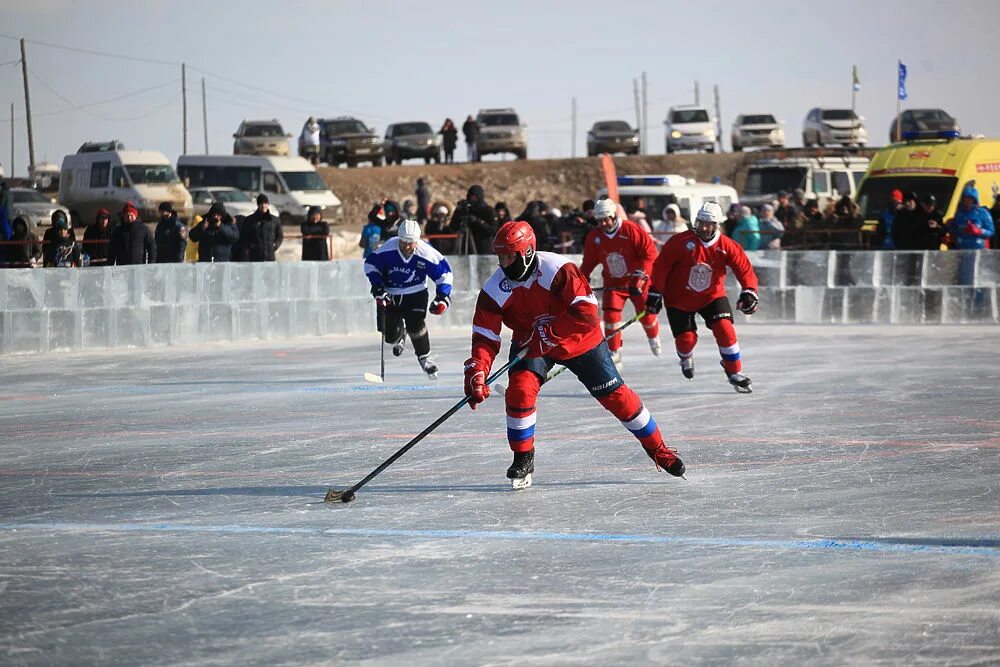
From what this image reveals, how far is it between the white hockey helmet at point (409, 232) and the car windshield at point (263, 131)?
29083 mm

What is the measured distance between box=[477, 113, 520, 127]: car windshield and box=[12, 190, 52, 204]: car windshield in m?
15.3

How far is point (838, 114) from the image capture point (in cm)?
4425

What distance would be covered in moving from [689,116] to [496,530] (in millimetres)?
39854

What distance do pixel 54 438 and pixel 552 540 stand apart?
17.0 feet

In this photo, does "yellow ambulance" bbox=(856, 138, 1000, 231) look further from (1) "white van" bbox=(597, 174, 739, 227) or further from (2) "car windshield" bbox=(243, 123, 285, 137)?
(2) "car windshield" bbox=(243, 123, 285, 137)

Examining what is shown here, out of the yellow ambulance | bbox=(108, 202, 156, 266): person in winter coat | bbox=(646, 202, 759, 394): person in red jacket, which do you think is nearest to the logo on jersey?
bbox=(646, 202, 759, 394): person in red jacket

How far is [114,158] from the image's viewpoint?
33375 mm

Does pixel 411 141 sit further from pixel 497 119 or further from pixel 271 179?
pixel 271 179

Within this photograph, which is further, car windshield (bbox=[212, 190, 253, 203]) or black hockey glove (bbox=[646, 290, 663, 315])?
car windshield (bbox=[212, 190, 253, 203])

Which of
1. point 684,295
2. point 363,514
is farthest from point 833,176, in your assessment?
point 363,514

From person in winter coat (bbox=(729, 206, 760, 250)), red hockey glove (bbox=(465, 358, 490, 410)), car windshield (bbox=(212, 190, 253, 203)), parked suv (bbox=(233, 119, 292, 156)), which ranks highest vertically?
parked suv (bbox=(233, 119, 292, 156))

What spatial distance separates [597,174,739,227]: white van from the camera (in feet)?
83.9

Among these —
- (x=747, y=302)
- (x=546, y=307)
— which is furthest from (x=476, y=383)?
(x=747, y=302)

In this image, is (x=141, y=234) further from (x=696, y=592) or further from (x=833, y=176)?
(x=833, y=176)
